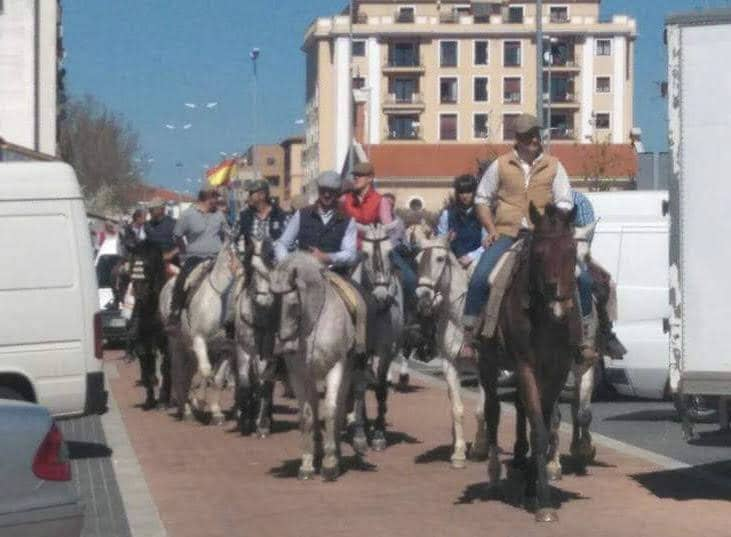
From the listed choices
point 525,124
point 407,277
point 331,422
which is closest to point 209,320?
point 407,277

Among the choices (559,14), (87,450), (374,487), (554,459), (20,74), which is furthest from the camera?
(559,14)

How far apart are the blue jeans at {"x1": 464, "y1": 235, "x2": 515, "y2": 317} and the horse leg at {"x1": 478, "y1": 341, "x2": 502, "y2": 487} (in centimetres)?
29

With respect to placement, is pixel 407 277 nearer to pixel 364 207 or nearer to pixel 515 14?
pixel 364 207

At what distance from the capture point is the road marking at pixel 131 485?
41.0 feet

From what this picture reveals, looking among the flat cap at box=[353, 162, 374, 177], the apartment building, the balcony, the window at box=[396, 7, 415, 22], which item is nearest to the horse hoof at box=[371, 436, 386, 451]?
the flat cap at box=[353, 162, 374, 177]

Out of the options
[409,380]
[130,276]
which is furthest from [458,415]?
[409,380]

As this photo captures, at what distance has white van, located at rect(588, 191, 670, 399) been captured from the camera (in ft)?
74.8

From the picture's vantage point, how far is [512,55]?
142 m

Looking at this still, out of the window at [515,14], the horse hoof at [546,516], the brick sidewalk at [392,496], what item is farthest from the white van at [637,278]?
the window at [515,14]

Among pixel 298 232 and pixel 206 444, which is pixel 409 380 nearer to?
pixel 206 444

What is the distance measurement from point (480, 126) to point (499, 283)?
128 metres

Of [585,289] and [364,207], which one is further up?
[364,207]

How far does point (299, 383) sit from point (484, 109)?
417 feet

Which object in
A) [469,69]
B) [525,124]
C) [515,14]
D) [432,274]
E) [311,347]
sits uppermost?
[515,14]
